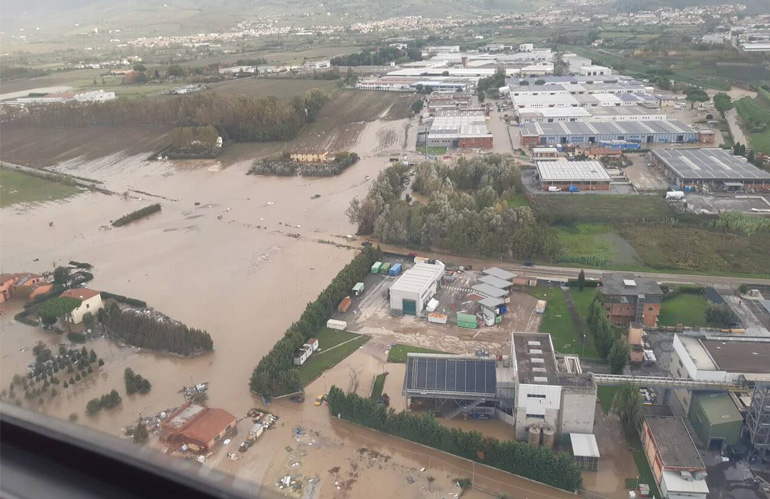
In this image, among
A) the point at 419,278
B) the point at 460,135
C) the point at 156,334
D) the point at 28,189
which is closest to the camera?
the point at 156,334

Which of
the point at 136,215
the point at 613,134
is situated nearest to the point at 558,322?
the point at 136,215

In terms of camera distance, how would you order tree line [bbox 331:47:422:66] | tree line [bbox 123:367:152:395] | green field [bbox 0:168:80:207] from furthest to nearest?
tree line [bbox 331:47:422:66], green field [bbox 0:168:80:207], tree line [bbox 123:367:152:395]

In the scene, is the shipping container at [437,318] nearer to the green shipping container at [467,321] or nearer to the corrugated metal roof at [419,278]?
the green shipping container at [467,321]

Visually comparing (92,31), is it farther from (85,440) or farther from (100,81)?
(85,440)

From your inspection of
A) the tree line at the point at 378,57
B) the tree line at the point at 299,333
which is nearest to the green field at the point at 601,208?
the tree line at the point at 299,333

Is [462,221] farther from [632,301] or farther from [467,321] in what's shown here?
[632,301]

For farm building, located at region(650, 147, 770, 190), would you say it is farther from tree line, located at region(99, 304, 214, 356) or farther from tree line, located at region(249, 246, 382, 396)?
tree line, located at region(99, 304, 214, 356)

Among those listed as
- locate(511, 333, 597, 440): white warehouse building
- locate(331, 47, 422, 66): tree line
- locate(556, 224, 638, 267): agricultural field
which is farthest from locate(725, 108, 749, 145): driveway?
locate(331, 47, 422, 66): tree line
